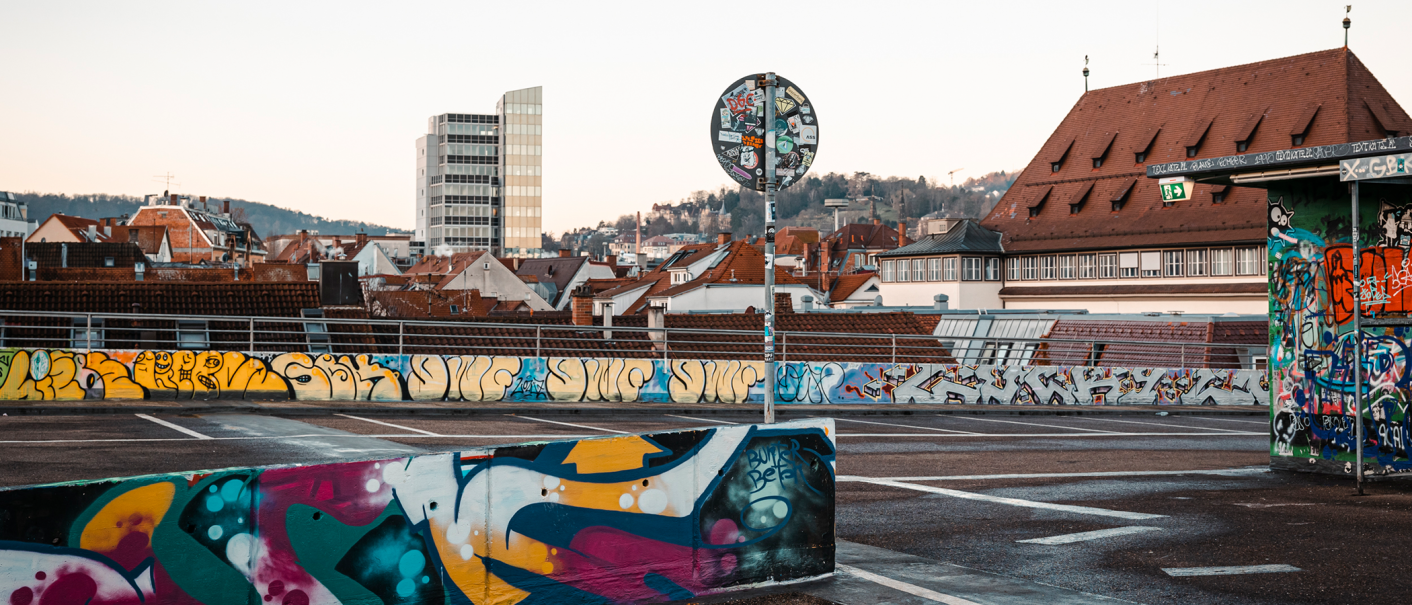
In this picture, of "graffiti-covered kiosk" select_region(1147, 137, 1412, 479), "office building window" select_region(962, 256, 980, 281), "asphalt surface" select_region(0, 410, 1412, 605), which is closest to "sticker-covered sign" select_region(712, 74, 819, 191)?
"asphalt surface" select_region(0, 410, 1412, 605)

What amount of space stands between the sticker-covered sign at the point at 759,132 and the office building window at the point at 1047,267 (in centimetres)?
7105

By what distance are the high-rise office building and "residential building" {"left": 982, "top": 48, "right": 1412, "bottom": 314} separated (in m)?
106

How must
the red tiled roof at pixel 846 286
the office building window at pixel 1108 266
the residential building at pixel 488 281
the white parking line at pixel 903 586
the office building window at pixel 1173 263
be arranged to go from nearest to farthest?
the white parking line at pixel 903 586 → the office building window at pixel 1173 263 → the office building window at pixel 1108 266 → the residential building at pixel 488 281 → the red tiled roof at pixel 846 286

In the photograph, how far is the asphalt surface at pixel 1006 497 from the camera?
23.7ft

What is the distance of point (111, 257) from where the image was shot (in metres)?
82.7

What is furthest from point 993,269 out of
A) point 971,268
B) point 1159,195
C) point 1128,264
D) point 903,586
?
point 903,586

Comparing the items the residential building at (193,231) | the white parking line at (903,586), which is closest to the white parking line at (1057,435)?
the white parking line at (903,586)

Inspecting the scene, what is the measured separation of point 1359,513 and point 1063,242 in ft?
228

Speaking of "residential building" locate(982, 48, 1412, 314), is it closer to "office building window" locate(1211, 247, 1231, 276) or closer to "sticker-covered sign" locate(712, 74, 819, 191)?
"office building window" locate(1211, 247, 1231, 276)

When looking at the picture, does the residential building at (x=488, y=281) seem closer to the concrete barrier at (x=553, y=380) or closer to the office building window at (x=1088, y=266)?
the office building window at (x=1088, y=266)

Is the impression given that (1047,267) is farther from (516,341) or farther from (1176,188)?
(1176,188)

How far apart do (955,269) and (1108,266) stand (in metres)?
9.71

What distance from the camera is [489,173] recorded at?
181 meters

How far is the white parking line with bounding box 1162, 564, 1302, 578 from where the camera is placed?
24.7 feet
